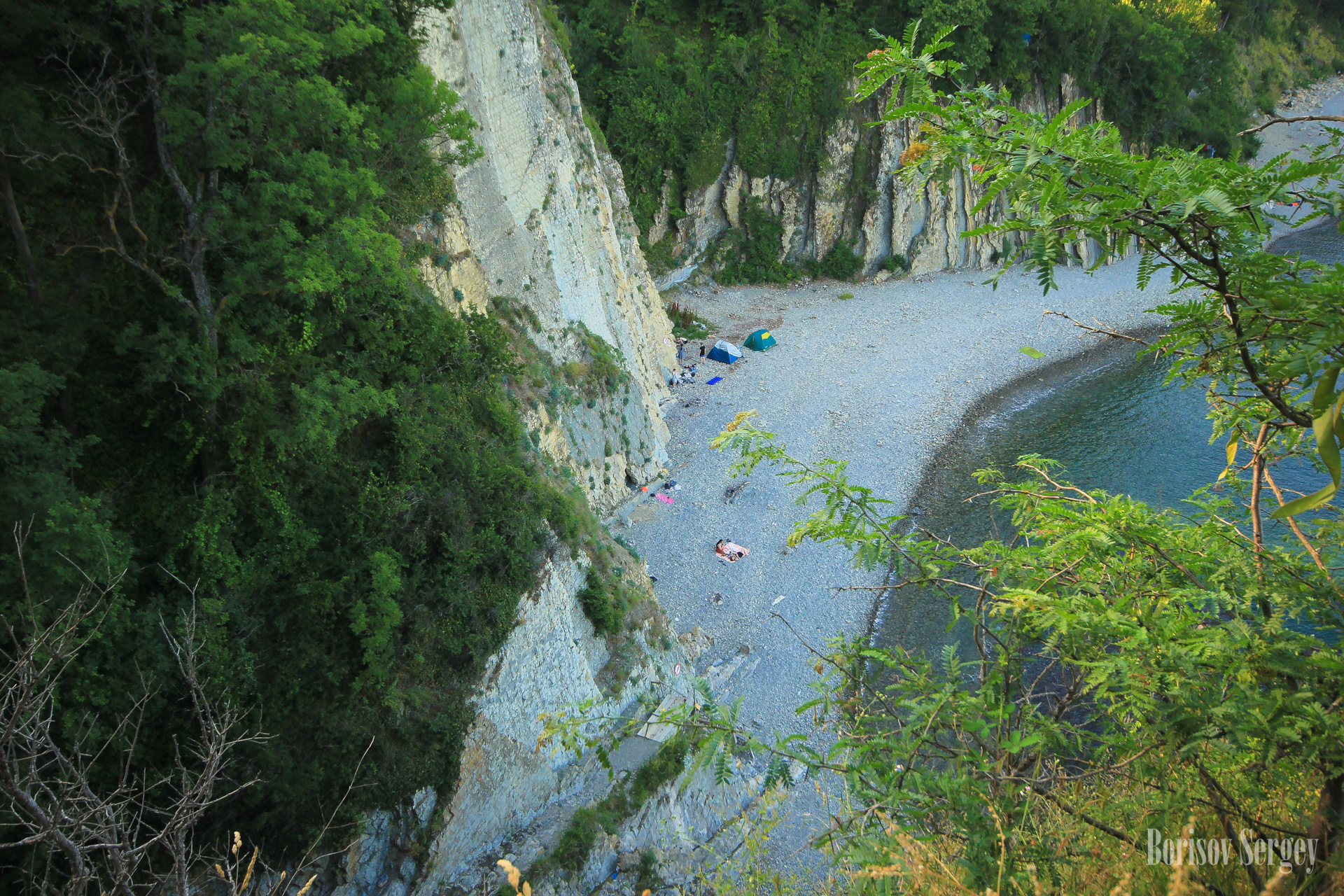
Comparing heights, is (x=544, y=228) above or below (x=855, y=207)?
above

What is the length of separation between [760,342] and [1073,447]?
12.1 meters

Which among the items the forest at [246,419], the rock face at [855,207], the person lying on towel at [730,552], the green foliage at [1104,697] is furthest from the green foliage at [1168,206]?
the rock face at [855,207]

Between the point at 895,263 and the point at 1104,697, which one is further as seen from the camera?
the point at 895,263

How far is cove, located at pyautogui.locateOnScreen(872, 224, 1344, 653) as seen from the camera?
17719 millimetres

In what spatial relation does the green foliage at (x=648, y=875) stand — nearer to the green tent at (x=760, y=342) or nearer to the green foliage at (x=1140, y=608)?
the green foliage at (x=1140, y=608)

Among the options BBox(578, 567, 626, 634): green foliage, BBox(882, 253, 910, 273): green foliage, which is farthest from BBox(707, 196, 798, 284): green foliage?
BBox(578, 567, 626, 634): green foliage

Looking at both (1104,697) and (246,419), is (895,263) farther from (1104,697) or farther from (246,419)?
(1104,697)

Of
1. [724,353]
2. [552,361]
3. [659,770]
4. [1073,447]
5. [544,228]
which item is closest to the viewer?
[659,770]

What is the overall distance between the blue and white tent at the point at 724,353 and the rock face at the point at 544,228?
531cm

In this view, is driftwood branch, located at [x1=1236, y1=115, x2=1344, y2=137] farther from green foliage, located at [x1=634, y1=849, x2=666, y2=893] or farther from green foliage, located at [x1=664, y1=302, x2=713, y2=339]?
green foliage, located at [x1=664, y1=302, x2=713, y2=339]

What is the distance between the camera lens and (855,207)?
3712 cm

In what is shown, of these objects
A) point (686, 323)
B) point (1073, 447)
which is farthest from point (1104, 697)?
point (686, 323)

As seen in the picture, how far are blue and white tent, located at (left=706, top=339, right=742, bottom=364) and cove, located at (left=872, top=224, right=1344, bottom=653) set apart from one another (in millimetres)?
8609

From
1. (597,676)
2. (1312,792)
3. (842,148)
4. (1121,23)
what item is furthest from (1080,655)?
(1121,23)
